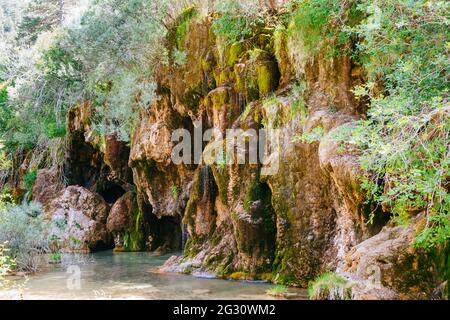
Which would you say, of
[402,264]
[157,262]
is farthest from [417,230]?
[157,262]

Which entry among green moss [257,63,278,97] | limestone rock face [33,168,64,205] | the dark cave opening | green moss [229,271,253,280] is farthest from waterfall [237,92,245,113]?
the dark cave opening

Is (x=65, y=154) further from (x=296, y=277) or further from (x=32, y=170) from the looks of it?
(x=296, y=277)

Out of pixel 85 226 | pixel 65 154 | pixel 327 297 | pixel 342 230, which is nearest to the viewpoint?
pixel 327 297

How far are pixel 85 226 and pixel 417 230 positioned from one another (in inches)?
609

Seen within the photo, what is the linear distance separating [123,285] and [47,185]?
12342mm

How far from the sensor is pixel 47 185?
885 inches

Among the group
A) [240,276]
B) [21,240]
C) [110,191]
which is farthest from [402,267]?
[110,191]

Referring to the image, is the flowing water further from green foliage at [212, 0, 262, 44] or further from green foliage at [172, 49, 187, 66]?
green foliage at [212, 0, 262, 44]

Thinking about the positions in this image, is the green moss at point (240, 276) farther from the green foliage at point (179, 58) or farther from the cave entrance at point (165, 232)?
the cave entrance at point (165, 232)

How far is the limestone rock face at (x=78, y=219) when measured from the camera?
19.6m

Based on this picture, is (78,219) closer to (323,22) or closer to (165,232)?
(165,232)

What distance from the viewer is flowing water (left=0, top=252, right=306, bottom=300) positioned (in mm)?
10086

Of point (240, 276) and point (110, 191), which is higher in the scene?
point (110, 191)

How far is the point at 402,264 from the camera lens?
23.9 ft
